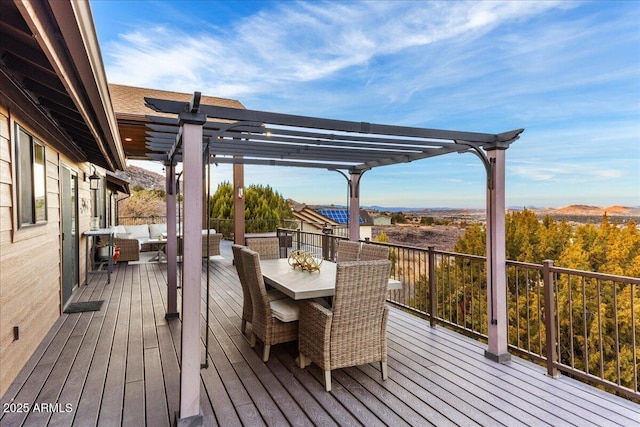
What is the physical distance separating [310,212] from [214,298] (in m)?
12.6

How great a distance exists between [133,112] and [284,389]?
6.32 meters

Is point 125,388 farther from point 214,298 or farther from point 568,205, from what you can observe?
point 568,205

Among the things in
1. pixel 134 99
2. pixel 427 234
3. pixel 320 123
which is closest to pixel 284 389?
pixel 320 123

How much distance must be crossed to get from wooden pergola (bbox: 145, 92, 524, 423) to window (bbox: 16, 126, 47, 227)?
1.05 meters

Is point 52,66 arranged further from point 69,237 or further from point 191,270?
point 69,237

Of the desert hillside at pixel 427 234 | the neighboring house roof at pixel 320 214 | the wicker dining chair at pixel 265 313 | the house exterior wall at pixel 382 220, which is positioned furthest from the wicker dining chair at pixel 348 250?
the house exterior wall at pixel 382 220

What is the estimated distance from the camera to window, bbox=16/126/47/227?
9.57 ft

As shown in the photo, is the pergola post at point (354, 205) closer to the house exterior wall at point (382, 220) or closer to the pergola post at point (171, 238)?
the pergola post at point (171, 238)

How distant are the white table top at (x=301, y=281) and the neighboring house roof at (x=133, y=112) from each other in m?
3.13

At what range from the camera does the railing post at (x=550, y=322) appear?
2880mm

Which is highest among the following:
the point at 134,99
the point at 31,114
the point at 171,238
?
the point at 134,99

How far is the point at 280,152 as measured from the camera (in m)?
4.44

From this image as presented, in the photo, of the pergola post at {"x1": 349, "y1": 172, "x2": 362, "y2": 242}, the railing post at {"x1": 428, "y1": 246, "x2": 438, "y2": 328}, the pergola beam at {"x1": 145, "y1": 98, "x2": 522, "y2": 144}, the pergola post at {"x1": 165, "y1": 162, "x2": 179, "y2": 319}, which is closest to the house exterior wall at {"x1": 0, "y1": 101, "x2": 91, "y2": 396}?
the pergola post at {"x1": 165, "y1": 162, "x2": 179, "y2": 319}

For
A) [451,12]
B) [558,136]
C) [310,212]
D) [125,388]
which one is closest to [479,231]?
[558,136]
